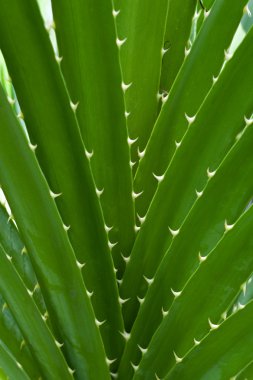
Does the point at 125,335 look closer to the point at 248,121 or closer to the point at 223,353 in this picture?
the point at 223,353

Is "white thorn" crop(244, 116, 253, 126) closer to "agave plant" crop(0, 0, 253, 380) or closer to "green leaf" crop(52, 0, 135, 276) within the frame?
"agave plant" crop(0, 0, 253, 380)

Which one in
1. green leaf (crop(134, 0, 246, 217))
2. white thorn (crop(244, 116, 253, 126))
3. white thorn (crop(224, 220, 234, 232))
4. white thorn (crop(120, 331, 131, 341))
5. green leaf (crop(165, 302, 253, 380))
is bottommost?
green leaf (crop(165, 302, 253, 380))

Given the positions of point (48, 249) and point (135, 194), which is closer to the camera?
point (48, 249)

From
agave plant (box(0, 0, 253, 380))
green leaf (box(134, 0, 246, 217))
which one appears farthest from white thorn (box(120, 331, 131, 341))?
green leaf (box(134, 0, 246, 217))

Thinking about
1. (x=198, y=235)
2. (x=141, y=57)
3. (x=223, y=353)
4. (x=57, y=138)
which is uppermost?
(x=141, y=57)

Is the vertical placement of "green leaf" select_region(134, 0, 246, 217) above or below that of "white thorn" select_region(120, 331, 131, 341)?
above

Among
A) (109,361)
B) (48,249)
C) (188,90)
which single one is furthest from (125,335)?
(188,90)
